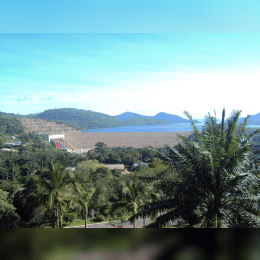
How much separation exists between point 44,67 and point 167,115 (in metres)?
2.36

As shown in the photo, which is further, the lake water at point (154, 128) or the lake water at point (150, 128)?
the lake water at point (150, 128)

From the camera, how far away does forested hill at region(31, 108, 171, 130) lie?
16.0 feet

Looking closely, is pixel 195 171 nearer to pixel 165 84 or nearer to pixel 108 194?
pixel 165 84

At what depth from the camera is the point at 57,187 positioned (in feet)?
11.2

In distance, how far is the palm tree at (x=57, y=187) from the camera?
338 cm

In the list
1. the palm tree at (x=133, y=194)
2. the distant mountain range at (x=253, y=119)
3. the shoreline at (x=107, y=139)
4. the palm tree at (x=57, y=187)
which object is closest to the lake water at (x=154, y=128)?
the shoreline at (x=107, y=139)

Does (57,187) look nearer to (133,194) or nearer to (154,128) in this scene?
(133,194)

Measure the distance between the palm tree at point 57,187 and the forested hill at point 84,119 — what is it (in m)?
1.66

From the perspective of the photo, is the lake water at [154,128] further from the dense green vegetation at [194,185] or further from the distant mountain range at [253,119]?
the distant mountain range at [253,119]

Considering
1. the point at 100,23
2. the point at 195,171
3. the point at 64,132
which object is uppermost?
Answer: the point at 100,23

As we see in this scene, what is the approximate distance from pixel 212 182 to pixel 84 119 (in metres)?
3.31

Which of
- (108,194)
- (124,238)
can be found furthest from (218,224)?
(108,194)

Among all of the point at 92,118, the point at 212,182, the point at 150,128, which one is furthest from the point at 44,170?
the point at 212,182

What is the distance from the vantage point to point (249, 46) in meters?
3.37
